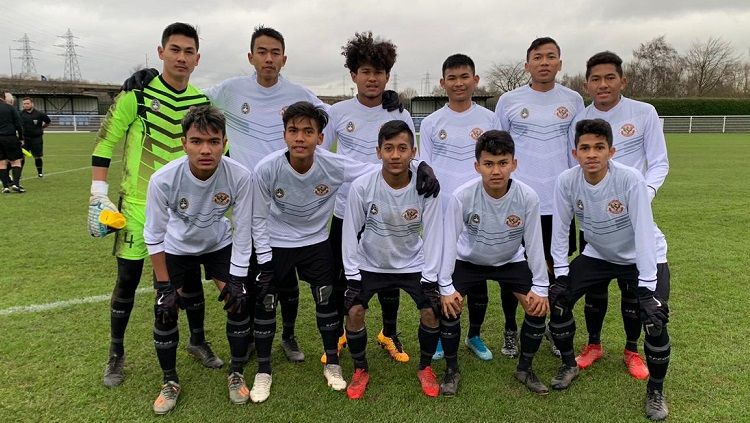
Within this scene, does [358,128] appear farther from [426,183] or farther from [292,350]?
[292,350]

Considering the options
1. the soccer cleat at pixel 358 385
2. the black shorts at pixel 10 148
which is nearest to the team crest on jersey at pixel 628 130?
the soccer cleat at pixel 358 385

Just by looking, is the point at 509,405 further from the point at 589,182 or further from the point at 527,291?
the point at 589,182

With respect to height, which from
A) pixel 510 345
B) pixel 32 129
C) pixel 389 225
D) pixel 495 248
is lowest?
Result: pixel 510 345

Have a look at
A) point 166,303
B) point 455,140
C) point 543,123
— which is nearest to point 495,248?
point 455,140

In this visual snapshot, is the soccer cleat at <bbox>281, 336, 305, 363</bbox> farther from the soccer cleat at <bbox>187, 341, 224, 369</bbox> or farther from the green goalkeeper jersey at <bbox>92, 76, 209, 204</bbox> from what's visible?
the green goalkeeper jersey at <bbox>92, 76, 209, 204</bbox>

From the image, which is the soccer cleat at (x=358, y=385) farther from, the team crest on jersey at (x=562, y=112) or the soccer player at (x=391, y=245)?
the team crest on jersey at (x=562, y=112)

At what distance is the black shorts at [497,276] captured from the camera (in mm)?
3262

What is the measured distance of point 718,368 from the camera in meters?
3.31

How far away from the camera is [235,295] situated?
304 centimetres

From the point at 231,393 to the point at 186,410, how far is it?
27 cm

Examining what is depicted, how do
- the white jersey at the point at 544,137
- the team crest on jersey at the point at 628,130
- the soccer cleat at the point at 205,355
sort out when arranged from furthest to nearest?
the white jersey at the point at 544,137 → the soccer cleat at the point at 205,355 → the team crest on jersey at the point at 628,130

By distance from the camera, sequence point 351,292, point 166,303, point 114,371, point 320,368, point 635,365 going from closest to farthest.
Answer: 1. point 166,303
2. point 351,292
3. point 114,371
4. point 635,365
5. point 320,368

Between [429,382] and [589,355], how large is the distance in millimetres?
1224

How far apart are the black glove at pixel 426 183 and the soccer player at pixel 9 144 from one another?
35.2 feet
